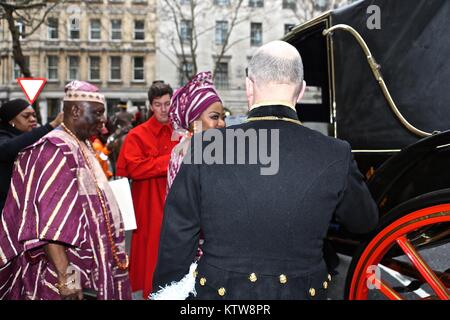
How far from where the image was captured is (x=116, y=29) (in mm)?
35281

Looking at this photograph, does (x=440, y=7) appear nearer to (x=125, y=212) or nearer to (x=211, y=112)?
(x=211, y=112)

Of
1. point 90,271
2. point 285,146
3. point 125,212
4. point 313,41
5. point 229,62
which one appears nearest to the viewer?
point 285,146

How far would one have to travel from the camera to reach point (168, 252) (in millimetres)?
1694

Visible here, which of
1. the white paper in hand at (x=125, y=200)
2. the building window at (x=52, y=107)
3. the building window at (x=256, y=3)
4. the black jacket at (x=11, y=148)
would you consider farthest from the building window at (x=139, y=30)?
the white paper in hand at (x=125, y=200)

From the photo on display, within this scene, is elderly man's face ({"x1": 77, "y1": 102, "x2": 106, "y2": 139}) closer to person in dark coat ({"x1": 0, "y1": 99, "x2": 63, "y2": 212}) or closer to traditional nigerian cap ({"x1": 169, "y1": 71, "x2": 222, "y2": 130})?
person in dark coat ({"x1": 0, "y1": 99, "x2": 63, "y2": 212})

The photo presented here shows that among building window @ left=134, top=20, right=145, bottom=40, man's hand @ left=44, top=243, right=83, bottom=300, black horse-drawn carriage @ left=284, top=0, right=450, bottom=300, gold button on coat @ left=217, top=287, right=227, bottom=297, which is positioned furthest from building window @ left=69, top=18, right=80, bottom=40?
gold button on coat @ left=217, top=287, right=227, bottom=297

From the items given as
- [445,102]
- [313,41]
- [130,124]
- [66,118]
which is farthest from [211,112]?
[130,124]

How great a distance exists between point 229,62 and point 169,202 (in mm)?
32901

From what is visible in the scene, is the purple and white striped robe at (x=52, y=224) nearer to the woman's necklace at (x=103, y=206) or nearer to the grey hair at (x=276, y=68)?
the woman's necklace at (x=103, y=206)

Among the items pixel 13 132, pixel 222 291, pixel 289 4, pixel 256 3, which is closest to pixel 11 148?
pixel 13 132

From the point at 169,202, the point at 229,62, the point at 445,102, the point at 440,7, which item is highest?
the point at 229,62

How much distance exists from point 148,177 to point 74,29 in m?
33.7

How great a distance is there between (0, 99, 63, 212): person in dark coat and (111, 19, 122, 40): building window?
1312 inches

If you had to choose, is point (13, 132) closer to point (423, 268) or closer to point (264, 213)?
point (264, 213)
